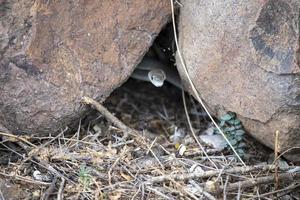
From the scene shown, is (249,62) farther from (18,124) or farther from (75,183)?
(18,124)

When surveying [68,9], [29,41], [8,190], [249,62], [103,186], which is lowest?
[8,190]

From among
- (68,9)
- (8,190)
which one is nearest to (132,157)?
(8,190)

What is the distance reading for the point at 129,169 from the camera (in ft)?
7.14

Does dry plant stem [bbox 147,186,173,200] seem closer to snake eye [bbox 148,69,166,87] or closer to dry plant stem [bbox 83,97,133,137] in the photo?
dry plant stem [bbox 83,97,133,137]

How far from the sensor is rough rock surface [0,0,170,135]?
7.06 ft

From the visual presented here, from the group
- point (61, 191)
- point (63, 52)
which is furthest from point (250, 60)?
point (61, 191)

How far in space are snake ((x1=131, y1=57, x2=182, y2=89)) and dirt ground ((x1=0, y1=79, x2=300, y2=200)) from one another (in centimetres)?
28

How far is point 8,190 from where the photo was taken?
2.00 m

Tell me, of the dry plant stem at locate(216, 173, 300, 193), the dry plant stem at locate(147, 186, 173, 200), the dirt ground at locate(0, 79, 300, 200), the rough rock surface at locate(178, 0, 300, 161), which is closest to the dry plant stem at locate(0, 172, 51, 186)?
the dirt ground at locate(0, 79, 300, 200)

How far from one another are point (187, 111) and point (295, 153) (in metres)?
0.66

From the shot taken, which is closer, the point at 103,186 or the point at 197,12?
the point at 103,186

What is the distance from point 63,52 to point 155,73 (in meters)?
0.53

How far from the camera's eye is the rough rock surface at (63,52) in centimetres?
215

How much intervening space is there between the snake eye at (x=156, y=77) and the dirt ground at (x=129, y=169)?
0.25 meters
